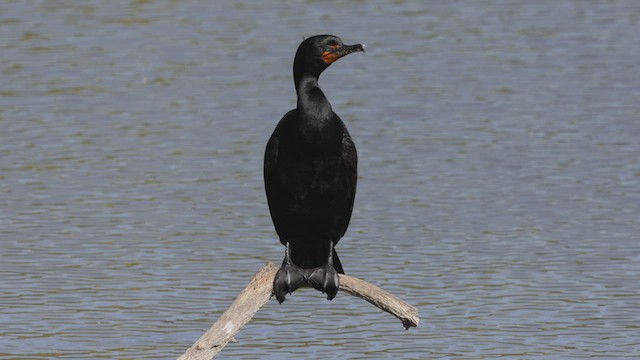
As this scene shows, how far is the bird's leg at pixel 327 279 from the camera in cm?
746

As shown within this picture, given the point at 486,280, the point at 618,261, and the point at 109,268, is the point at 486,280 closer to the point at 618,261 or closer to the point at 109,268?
the point at 618,261

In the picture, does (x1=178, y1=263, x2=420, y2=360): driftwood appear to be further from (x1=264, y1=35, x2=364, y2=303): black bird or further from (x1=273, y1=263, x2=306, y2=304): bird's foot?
(x1=264, y1=35, x2=364, y2=303): black bird

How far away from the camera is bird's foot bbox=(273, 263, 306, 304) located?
7.23 meters

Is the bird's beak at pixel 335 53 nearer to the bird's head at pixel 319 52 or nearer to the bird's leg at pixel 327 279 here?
the bird's head at pixel 319 52

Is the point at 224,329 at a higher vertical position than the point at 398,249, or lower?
higher

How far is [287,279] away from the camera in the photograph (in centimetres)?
739

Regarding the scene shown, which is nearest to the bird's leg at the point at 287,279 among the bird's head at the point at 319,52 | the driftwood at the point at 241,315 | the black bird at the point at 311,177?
the black bird at the point at 311,177

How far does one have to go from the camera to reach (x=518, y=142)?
1395 centimetres

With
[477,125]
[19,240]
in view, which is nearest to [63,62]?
[477,125]

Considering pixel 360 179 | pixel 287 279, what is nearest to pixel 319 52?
pixel 287 279

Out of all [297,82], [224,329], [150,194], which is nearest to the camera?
[224,329]

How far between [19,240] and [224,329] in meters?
5.16

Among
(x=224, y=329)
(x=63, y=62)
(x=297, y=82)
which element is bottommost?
(x=63, y=62)

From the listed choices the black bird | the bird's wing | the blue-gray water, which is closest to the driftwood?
the black bird
